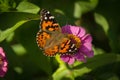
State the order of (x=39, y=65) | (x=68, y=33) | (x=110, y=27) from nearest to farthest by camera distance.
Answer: (x=68, y=33)
(x=39, y=65)
(x=110, y=27)

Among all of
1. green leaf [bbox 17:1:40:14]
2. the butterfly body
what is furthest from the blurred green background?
the butterfly body

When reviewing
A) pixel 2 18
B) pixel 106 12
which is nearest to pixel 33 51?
pixel 2 18

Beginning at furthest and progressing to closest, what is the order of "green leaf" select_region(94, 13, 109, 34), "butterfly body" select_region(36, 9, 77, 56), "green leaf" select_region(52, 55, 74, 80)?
"green leaf" select_region(94, 13, 109, 34) < "green leaf" select_region(52, 55, 74, 80) < "butterfly body" select_region(36, 9, 77, 56)

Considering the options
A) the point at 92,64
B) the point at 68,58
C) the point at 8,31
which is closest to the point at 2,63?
the point at 8,31

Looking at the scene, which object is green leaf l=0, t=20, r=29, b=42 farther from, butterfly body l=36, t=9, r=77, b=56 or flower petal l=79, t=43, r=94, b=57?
flower petal l=79, t=43, r=94, b=57

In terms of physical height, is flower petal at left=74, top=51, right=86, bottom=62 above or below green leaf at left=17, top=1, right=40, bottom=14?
below

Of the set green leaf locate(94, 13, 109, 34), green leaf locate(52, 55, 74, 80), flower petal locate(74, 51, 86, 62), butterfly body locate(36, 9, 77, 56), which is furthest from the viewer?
green leaf locate(94, 13, 109, 34)

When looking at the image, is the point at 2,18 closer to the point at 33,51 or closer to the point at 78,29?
the point at 33,51
